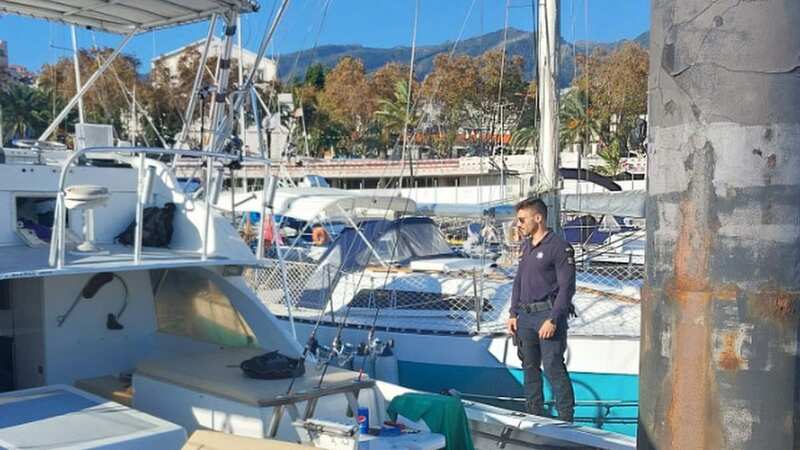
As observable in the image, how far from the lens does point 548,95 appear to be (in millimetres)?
10641

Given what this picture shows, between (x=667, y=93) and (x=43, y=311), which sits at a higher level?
(x=667, y=93)

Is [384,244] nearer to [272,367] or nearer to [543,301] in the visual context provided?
[543,301]

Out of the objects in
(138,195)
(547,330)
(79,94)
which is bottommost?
(547,330)

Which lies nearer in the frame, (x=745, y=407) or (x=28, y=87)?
(x=745, y=407)

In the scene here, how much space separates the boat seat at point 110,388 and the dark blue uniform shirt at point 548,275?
2.90 meters

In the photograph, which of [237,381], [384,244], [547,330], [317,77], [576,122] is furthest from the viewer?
[317,77]

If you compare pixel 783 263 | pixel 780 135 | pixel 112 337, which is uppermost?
pixel 780 135

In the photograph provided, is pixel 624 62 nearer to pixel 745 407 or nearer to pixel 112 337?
pixel 112 337

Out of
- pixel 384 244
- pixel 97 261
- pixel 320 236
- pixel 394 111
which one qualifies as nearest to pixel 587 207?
pixel 384 244

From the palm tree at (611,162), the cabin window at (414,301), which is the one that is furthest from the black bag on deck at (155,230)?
the palm tree at (611,162)

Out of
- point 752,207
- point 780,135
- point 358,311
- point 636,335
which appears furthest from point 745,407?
point 358,311

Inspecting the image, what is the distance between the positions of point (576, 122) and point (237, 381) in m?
25.1

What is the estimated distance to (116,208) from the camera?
6492 mm

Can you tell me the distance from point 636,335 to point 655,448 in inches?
254
